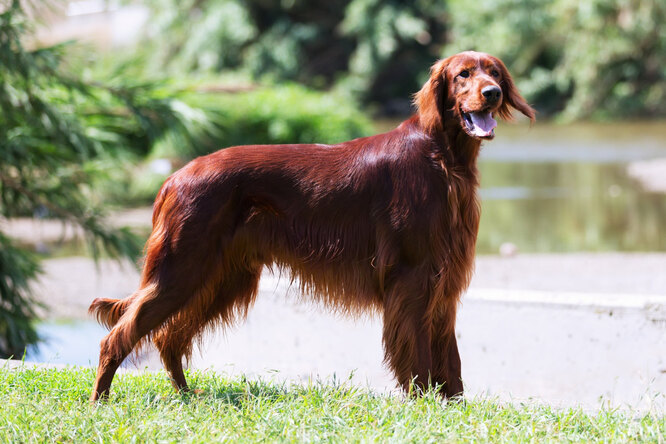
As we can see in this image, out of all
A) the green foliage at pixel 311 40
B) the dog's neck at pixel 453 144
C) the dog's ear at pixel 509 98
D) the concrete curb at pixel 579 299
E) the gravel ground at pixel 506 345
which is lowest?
the gravel ground at pixel 506 345

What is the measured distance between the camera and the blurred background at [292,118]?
7047mm

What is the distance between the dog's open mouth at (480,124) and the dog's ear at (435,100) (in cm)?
14

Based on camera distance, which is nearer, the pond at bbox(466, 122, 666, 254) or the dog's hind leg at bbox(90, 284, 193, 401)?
the dog's hind leg at bbox(90, 284, 193, 401)

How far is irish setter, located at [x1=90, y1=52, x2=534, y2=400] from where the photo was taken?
3689mm

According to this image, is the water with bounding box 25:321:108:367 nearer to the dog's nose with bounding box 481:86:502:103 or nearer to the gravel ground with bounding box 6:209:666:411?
the gravel ground with bounding box 6:209:666:411

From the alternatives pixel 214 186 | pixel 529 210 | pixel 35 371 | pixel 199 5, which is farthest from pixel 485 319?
pixel 199 5

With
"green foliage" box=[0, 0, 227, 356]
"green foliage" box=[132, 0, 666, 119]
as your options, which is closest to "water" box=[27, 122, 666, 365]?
"green foliage" box=[0, 0, 227, 356]

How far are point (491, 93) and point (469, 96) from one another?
11 cm

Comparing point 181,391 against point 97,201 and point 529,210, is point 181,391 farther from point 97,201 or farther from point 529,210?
point 529,210

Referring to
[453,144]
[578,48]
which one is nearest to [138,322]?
[453,144]

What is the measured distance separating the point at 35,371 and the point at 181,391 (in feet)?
2.63

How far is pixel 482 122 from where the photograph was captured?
3.62 m

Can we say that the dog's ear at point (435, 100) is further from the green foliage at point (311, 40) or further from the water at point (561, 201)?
the green foliage at point (311, 40)

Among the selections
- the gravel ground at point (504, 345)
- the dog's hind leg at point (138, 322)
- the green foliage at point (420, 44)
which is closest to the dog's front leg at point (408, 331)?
the gravel ground at point (504, 345)
